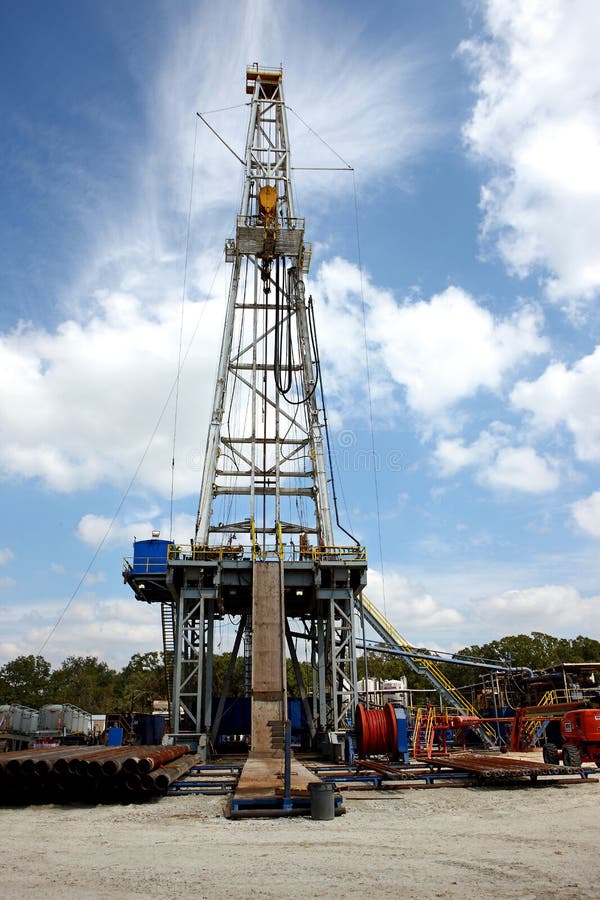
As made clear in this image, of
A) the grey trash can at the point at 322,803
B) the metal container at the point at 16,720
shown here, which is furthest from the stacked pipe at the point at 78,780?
the metal container at the point at 16,720

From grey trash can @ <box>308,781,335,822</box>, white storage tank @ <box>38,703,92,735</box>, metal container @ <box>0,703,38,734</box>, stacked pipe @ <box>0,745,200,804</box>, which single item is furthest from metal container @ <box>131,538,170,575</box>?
grey trash can @ <box>308,781,335,822</box>

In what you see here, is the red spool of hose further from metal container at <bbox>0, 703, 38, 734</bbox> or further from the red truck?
metal container at <bbox>0, 703, 38, 734</bbox>

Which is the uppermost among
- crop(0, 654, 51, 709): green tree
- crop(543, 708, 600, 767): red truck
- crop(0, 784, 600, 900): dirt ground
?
crop(0, 654, 51, 709): green tree

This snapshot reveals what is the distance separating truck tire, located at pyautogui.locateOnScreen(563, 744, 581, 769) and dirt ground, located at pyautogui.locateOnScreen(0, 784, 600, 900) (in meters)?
4.12

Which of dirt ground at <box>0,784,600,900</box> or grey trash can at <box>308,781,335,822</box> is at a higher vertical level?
grey trash can at <box>308,781,335,822</box>

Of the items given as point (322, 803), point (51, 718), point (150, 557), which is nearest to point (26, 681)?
point (51, 718)

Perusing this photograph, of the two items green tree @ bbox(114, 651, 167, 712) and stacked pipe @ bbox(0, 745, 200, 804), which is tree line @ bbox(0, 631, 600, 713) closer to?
green tree @ bbox(114, 651, 167, 712)

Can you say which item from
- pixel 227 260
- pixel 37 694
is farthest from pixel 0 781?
pixel 37 694

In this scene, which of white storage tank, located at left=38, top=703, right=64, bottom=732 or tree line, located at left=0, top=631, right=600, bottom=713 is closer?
white storage tank, located at left=38, top=703, right=64, bottom=732

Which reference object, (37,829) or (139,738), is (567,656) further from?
(37,829)

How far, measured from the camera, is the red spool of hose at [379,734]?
643 inches

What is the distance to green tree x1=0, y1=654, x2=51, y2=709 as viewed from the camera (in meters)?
82.1

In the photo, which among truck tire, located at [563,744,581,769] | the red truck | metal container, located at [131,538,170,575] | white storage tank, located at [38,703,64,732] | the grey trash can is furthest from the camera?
white storage tank, located at [38,703,64,732]

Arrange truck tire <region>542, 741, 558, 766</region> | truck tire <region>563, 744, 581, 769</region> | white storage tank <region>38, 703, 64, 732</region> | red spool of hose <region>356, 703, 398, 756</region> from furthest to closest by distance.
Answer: white storage tank <region>38, 703, 64, 732</region> < red spool of hose <region>356, 703, 398, 756</region> < truck tire <region>542, 741, 558, 766</region> < truck tire <region>563, 744, 581, 769</region>
